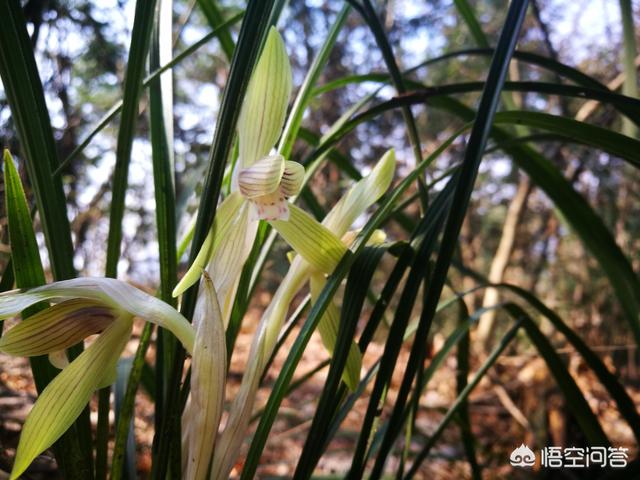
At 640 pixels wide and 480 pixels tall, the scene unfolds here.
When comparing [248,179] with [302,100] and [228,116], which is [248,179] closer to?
[228,116]

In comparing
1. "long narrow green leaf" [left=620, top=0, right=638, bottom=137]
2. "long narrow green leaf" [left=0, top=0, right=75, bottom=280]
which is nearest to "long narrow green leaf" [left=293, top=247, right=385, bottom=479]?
"long narrow green leaf" [left=0, top=0, right=75, bottom=280]

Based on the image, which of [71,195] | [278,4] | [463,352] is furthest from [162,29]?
[71,195]

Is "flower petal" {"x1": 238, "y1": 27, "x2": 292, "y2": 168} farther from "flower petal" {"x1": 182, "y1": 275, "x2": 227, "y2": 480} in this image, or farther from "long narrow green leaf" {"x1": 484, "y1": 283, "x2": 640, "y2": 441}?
"long narrow green leaf" {"x1": 484, "y1": 283, "x2": 640, "y2": 441}

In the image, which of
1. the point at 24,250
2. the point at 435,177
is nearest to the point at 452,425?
the point at 435,177

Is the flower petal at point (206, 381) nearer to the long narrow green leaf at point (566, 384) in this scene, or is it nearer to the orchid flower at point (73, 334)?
the orchid flower at point (73, 334)

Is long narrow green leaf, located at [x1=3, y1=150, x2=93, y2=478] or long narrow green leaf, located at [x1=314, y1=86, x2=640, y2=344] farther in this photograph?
long narrow green leaf, located at [x1=314, y1=86, x2=640, y2=344]
